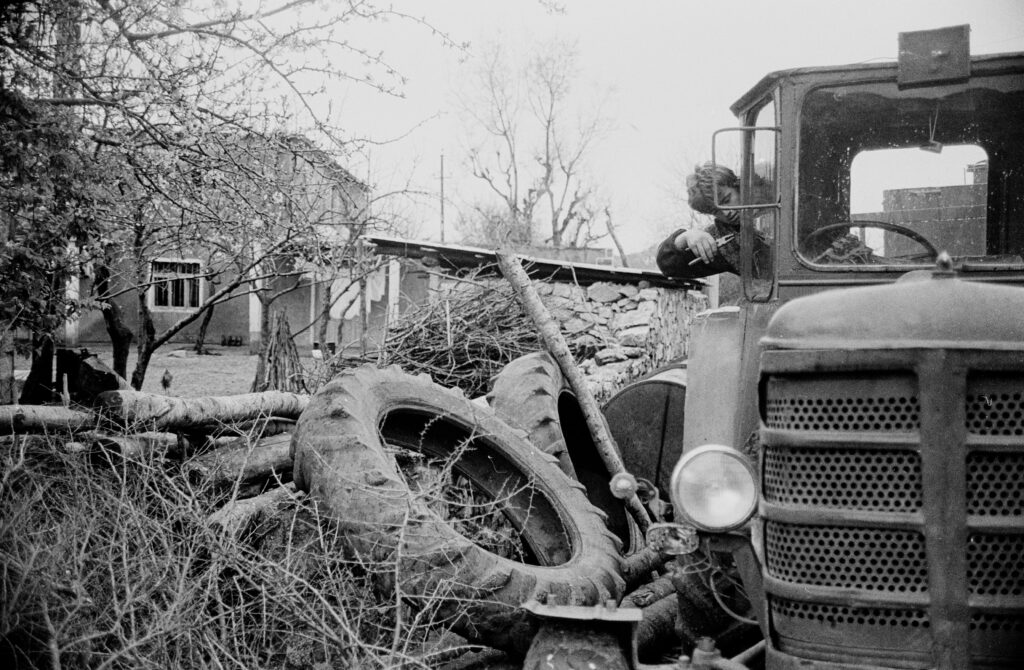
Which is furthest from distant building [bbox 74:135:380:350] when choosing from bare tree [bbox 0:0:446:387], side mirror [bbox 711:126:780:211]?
side mirror [bbox 711:126:780:211]

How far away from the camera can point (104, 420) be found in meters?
5.58

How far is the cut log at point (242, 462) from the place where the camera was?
5.39 meters

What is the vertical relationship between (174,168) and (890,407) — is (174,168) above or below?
above

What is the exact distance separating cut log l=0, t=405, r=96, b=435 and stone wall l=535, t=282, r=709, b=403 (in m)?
4.75

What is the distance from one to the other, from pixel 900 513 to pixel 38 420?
490cm

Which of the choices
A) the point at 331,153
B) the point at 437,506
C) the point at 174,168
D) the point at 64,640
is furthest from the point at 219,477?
the point at 331,153

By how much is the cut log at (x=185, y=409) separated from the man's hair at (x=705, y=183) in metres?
2.57

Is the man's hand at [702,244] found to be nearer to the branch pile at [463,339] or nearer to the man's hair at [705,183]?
the man's hair at [705,183]

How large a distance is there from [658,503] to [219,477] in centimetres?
266

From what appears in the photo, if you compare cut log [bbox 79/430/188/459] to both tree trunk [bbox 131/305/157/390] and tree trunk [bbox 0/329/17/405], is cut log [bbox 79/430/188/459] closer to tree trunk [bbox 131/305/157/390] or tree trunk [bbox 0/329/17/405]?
tree trunk [bbox 0/329/17/405]

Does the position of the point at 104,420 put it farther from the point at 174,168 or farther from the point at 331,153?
the point at 331,153

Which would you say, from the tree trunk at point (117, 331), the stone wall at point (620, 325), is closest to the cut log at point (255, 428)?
the tree trunk at point (117, 331)

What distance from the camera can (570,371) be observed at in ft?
22.8

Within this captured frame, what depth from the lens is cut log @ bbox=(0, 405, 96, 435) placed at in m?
5.54
